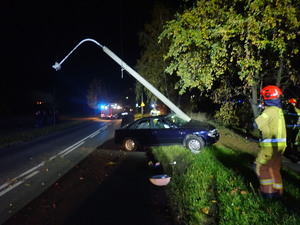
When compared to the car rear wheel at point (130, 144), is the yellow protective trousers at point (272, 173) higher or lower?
higher

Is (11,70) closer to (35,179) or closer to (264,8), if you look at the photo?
(35,179)

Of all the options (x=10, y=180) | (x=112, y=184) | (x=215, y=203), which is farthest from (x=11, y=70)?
(x=215, y=203)

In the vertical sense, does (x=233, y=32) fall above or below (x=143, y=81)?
above

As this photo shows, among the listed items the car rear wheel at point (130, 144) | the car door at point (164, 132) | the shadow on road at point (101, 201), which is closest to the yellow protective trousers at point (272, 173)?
the shadow on road at point (101, 201)

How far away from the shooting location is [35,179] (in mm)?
6465

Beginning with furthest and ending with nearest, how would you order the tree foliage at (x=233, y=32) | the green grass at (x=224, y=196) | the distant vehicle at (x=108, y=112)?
1. the distant vehicle at (x=108, y=112)
2. the tree foliage at (x=233, y=32)
3. the green grass at (x=224, y=196)

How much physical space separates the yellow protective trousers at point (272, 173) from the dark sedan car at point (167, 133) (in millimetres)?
4489

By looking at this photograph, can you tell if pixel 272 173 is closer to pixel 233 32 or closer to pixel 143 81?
pixel 233 32

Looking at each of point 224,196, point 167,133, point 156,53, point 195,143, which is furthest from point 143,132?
point 156,53

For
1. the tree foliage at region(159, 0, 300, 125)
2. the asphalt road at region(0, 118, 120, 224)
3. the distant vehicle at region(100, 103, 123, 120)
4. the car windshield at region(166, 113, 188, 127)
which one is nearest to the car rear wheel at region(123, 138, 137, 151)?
the asphalt road at region(0, 118, 120, 224)

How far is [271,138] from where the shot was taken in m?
3.63

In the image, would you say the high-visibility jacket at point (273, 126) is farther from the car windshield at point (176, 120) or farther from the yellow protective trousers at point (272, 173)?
the car windshield at point (176, 120)

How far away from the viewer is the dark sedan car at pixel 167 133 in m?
8.79

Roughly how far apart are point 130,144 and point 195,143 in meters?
2.94
